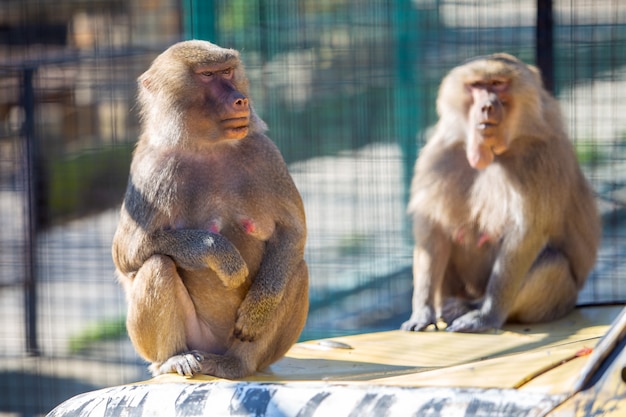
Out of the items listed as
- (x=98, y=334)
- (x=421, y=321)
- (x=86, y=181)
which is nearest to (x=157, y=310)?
(x=421, y=321)

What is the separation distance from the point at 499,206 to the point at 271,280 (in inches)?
60.9

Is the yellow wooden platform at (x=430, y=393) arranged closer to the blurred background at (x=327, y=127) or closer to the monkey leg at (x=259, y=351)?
the monkey leg at (x=259, y=351)

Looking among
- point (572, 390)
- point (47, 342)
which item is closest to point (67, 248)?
point (47, 342)

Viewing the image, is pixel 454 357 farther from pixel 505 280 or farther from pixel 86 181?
pixel 86 181

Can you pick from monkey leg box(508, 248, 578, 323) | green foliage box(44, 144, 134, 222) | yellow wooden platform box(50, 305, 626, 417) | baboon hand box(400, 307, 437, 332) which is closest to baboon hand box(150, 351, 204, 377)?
yellow wooden platform box(50, 305, 626, 417)

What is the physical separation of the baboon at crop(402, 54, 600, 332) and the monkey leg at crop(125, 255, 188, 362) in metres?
1.52

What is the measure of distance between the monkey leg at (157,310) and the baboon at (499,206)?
4.98ft

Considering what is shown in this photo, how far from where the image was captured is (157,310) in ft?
10.4

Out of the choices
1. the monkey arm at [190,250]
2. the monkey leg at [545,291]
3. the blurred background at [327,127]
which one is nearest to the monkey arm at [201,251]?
the monkey arm at [190,250]

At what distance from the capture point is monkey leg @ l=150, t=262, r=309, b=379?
3.24 meters

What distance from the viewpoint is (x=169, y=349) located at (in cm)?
326

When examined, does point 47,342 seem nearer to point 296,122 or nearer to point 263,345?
point 296,122

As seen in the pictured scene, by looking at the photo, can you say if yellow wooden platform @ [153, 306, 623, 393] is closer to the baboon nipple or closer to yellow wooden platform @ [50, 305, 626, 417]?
yellow wooden platform @ [50, 305, 626, 417]

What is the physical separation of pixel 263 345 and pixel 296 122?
2774 mm
